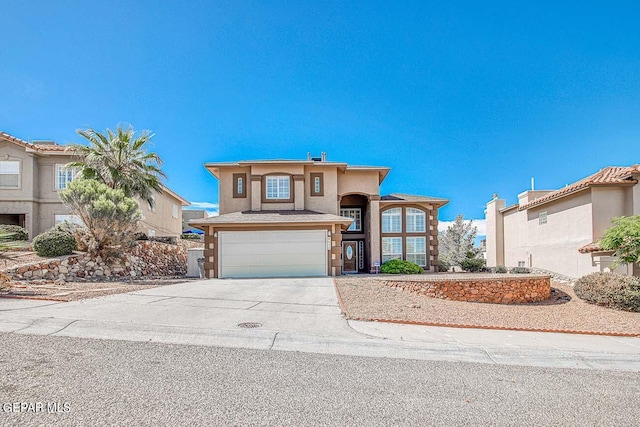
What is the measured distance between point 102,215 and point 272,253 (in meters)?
8.03

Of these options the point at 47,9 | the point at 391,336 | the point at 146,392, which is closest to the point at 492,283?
the point at 391,336

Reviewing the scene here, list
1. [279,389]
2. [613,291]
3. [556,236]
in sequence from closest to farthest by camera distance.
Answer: [279,389] → [613,291] → [556,236]

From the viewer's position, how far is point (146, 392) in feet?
14.3

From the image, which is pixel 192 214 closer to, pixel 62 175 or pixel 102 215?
pixel 62 175

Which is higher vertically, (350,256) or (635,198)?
(635,198)

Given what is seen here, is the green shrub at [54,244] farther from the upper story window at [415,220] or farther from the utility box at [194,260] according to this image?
the upper story window at [415,220]

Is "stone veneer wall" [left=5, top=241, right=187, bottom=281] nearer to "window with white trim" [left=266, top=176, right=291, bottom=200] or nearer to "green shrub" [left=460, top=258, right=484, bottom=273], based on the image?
"window with white trim" [left=266, top=176, right=291, bottom=200]

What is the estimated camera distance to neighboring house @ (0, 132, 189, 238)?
2333 cm

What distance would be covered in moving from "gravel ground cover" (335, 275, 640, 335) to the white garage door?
462 cm

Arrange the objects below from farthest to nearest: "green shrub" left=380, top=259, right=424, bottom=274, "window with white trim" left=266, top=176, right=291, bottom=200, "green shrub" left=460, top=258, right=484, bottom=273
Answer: "green shrub" left=460, top=258, right=484, bottom=273 < "window with white trim" left=266, top=176, right=291, bottom=200 < "green shrub" left=380, top=259, right=424, bottom=274

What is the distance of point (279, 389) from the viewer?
4617mm

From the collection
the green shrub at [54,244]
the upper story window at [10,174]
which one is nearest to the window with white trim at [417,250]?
the green shrub at [54,244]

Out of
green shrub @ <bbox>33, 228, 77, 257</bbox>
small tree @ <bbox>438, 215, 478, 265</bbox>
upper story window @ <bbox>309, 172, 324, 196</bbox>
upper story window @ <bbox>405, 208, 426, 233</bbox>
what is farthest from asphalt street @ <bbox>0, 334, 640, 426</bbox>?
small tree @ <bbox>438, 215, 478, 265</bbox>

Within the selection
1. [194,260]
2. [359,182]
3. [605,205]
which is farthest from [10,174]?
[605,205]
